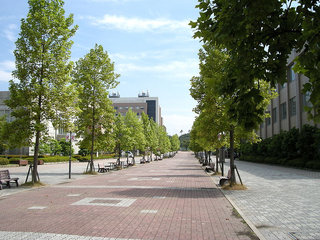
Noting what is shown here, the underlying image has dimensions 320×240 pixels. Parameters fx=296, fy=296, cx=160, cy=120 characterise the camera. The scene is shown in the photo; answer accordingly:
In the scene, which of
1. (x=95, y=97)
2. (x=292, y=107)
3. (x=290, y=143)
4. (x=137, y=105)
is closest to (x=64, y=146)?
(x=95, y=97)

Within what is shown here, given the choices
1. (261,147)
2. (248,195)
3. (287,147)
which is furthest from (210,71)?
(261,147)

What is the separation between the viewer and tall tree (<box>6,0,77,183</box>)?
16844mm

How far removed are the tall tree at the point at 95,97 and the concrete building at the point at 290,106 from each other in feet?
62.1

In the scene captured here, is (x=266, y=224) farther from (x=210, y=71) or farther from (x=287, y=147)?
(x=287, y=147)

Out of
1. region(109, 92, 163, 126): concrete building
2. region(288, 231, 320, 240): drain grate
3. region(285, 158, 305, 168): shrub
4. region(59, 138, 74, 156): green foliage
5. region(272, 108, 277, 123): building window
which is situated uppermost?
region(109, 92, 163, 126): concrete building

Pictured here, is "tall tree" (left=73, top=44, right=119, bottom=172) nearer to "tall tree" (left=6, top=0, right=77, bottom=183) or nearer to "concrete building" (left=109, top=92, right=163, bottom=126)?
"tall tree" (left=6, top=0, right=77, bottom=183)

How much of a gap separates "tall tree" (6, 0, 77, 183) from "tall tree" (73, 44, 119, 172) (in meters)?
8.60

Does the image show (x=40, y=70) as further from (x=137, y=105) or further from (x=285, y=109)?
(x=137, y=105)

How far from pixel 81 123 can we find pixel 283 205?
2016 centimetres

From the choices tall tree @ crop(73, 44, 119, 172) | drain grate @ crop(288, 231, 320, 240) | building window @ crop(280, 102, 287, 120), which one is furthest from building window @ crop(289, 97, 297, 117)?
drain grate @ crop(288, 231, 320, 240)

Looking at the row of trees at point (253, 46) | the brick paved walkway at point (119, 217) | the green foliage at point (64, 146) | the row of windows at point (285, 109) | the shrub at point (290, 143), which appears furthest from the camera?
the green foliage at point (64, 146)

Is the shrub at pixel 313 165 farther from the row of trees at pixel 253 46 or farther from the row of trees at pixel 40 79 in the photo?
the row of trees at pixel 253 46

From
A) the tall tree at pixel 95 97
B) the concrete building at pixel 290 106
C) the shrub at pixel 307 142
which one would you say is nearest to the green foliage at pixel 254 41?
the tall tree at pixel 95 97

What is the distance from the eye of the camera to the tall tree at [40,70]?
16844mm
